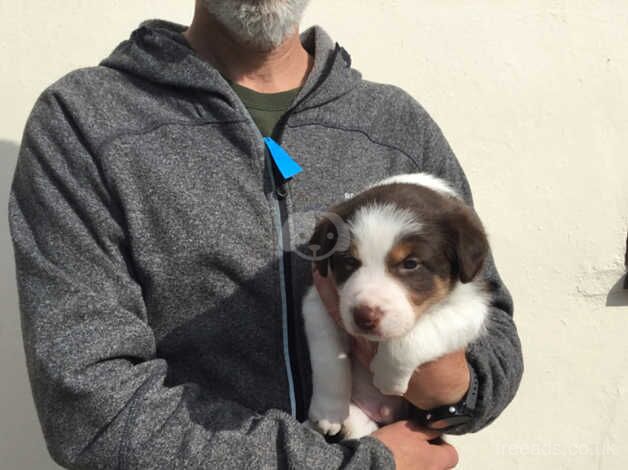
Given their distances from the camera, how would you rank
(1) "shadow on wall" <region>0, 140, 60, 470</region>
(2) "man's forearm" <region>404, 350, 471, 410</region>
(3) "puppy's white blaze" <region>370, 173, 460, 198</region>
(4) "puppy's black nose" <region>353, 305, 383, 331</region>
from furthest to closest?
1. (1) "shadow on wall" <region>0, 140, 60, 470</region>
2. (3) "puppy's white blaze" <region>370, 173, 460, 198</region>
3. (2) "man's forearm" <region>404, 350, 471, 410</region>
4. (4) "puppy's black nose" <region>353, 305, 383, 331</region>

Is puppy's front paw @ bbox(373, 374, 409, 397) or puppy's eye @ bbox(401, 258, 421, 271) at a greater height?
puppy's eye @ bbox(401, 258, 421, 271)

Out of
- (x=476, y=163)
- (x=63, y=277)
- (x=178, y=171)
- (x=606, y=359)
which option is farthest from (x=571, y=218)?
(x=63, y=277)

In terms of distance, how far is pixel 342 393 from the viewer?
5.16 ft

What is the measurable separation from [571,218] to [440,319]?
1653mm

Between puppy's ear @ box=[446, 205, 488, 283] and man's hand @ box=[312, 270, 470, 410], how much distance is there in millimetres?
233

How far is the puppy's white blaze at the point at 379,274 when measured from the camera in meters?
1.40

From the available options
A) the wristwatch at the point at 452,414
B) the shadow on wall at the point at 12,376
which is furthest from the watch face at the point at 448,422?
the shadow on wall at the point at 12,376

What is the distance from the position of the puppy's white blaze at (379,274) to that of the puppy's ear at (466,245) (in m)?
0.10

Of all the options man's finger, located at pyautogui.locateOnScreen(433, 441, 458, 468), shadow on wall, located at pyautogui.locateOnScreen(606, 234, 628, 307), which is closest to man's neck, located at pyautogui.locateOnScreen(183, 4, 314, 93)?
man's finger, located at pyautogui.locateOnScreen(433, 441, 458, 468)

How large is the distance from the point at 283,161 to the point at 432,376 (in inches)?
26.3

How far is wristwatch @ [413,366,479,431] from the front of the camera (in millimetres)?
1613

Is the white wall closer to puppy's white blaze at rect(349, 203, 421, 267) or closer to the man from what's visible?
the man

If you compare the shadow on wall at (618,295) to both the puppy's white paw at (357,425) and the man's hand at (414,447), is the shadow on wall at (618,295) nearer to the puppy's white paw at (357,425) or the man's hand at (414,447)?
the man's hand at (414,447)

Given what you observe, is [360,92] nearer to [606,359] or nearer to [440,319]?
[440,319]
